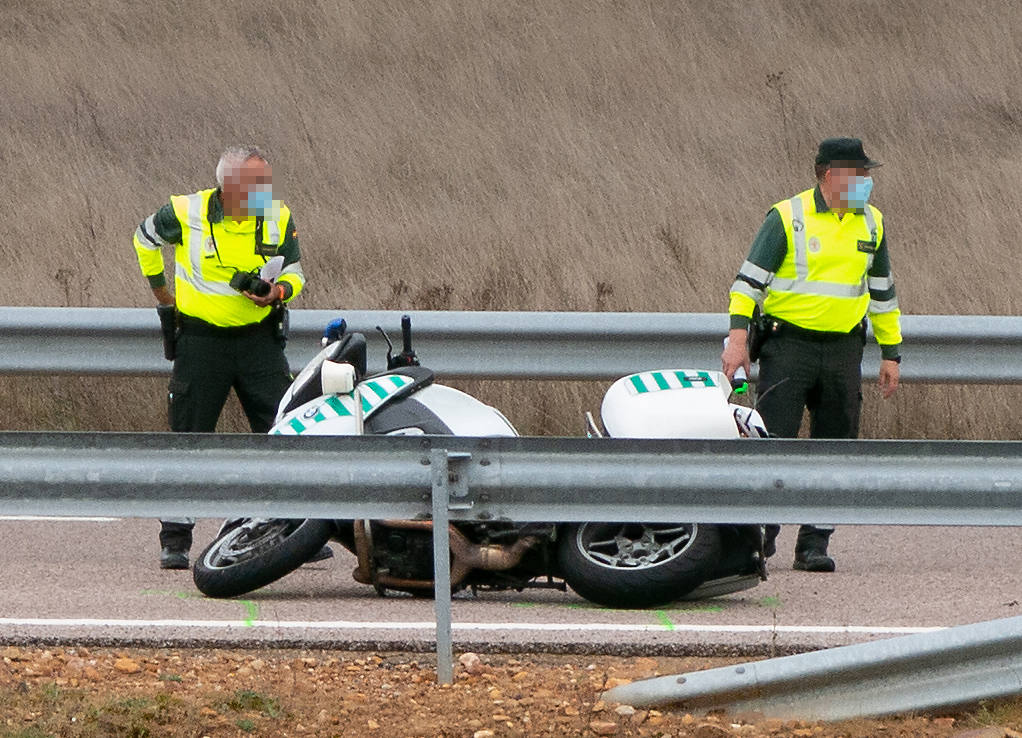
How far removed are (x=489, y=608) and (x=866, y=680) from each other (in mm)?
1920

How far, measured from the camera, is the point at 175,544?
7.65 m

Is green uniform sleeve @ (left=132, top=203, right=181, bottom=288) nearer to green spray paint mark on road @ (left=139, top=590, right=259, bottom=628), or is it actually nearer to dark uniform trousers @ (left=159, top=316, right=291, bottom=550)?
dark uniform trousers @ (left=159, top=316, right=291, bottom=550)

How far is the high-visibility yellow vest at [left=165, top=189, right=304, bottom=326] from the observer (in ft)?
26.1

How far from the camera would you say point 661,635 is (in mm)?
6148

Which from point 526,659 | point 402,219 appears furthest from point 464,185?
point 526,659

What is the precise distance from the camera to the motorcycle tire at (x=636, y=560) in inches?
259

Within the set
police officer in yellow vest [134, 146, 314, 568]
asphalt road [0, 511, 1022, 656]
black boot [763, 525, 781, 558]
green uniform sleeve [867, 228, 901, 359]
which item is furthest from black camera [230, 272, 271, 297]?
green uniform sleeve [867, 228, 901, 359]

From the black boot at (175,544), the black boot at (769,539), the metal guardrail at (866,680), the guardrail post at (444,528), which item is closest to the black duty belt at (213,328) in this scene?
the black boot at (175,544)

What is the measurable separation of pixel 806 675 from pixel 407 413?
2259 mm

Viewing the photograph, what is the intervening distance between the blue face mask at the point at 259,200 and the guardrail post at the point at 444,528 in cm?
273

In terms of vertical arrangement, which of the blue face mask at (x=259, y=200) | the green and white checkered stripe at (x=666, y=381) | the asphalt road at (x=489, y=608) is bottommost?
the asphalt road at (x=489, y=608)

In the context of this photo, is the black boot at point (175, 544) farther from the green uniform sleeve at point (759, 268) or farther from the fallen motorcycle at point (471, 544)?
the green uniform sleeve at point (759, 268)

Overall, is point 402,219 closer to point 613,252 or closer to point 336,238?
point 336,238

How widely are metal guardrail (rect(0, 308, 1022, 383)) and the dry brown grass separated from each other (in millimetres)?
2969
